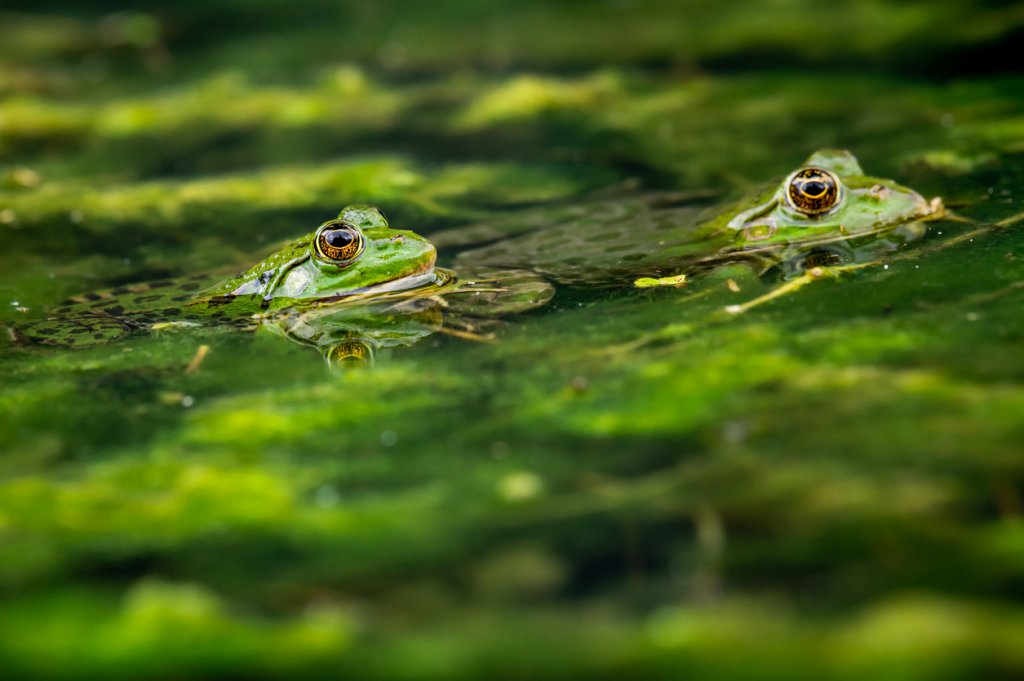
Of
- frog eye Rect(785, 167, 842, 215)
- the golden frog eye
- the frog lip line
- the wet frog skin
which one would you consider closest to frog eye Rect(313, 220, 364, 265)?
the wet frog skin

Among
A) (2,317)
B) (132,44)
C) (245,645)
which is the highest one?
(132,44)

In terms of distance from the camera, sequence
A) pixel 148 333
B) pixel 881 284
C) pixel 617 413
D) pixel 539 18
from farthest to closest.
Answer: pixel 539 18, pixel 148 333, pixel 881 284, pixel 617 413

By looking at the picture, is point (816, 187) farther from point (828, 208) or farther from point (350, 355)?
point (350, 355)

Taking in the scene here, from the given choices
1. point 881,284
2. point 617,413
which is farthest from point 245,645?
point 881,284

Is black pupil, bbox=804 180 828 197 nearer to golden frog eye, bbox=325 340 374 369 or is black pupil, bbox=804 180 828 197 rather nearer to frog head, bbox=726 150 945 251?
frog head, bbox=726 150 945 251

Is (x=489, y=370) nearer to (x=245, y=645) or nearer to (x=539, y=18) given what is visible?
(x=245, y=645)

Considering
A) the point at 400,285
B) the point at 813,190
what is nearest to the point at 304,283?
the point at 400,285
